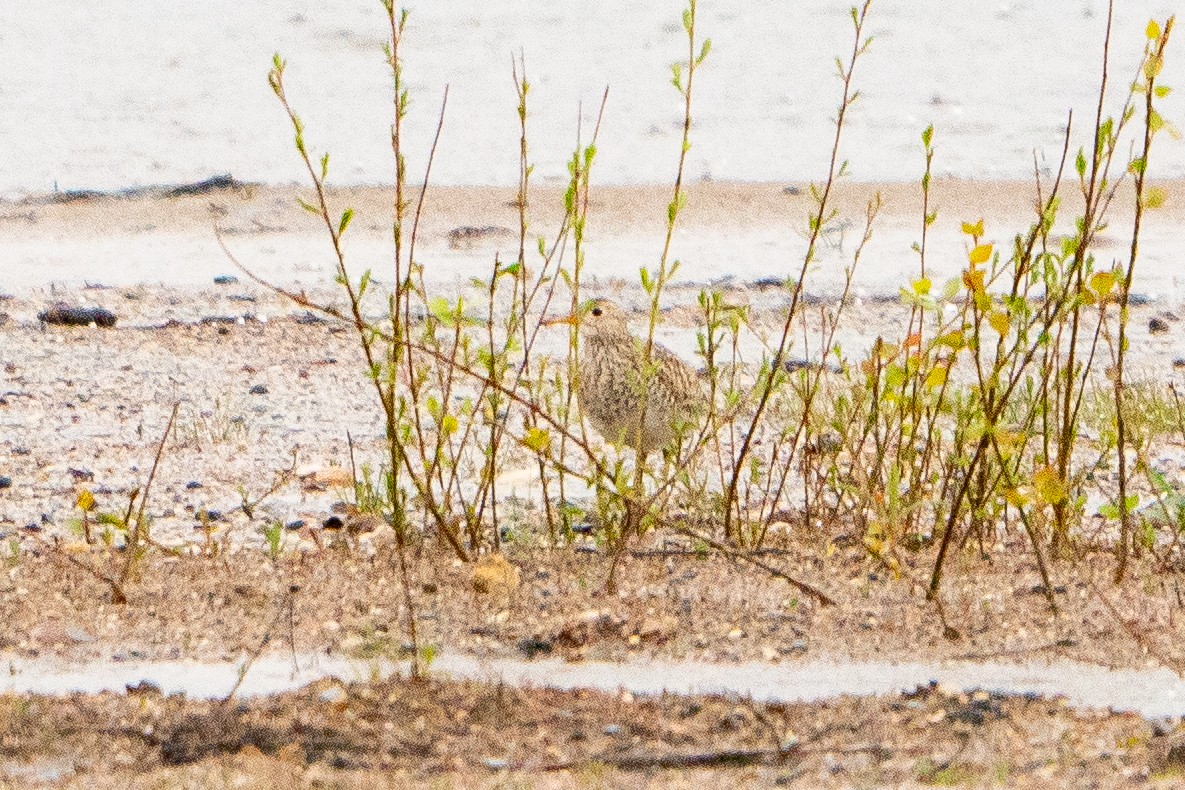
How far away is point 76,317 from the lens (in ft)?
28.3

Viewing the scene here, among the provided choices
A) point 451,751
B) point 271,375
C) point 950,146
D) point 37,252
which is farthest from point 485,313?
point 451,751

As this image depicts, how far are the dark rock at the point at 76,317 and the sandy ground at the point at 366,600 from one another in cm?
57

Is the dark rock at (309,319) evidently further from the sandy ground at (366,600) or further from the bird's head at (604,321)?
the bird's head at (604,321)

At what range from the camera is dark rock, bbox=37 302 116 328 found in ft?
28.3

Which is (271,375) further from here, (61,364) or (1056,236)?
(1056,236)

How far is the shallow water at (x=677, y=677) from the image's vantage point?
3.86 m

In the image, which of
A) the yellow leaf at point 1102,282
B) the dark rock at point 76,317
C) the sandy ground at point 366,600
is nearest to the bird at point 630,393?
the sandy ground at point 366,600

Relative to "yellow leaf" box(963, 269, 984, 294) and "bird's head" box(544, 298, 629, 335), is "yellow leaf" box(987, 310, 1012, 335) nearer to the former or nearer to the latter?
"yellow leaf" box(963, 269, 984, 294)

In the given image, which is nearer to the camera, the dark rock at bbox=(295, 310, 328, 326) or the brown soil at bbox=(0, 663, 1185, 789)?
the brown soil at bbox=(0, 663, 1185, 789)

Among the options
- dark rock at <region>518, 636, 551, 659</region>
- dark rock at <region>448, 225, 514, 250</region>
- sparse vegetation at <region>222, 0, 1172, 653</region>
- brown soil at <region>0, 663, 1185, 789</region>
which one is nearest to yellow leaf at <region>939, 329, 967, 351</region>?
sparse vegetation at <region>222, 0, 1172, 653</region>

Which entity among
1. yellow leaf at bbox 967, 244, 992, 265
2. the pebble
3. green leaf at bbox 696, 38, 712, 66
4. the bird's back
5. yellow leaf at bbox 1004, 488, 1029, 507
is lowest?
the pebble

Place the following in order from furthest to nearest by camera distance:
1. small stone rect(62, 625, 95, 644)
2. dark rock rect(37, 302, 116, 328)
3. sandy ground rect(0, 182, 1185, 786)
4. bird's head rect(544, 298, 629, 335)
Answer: dark rock rect(37, 302, 116, 328), bird's head rect(544, 298, 629, 335), small stone rect(62, 625, 95, 644), sandy ground rect(0, 182, 1185, 786)

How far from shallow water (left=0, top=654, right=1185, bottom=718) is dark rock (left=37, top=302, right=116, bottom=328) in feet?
15.4

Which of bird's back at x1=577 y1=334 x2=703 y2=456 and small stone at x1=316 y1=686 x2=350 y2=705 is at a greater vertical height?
bird's back at x1=577 y1=334 x2=703 y2=456
